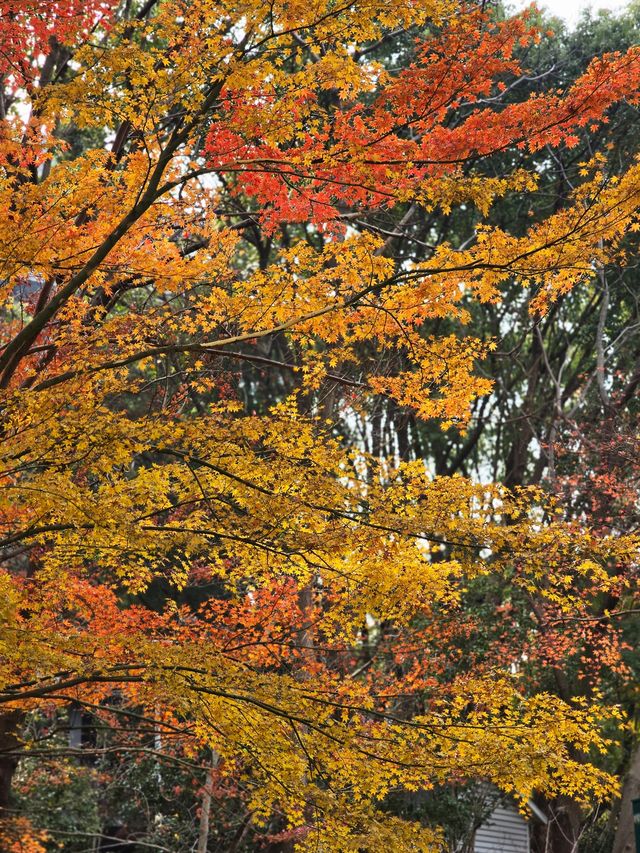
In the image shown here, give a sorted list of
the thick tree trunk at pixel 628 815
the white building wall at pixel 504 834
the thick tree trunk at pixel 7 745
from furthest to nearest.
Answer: the white building wall at pixel 504 834 → the thick tree trunk at pixel 628 815 → the thick tree trunk at pixel 7 745

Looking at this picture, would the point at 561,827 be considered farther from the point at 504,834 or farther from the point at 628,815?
the point at 504,834

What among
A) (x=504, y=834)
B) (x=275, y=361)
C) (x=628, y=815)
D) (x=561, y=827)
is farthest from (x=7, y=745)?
(x=504, y=834)

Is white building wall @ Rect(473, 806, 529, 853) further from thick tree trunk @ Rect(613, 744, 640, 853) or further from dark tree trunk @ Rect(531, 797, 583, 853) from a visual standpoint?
thick tree trunk @ Rect(613, 744, 640, 853)

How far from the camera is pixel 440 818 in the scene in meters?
15.7

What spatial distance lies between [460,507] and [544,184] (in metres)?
15.7

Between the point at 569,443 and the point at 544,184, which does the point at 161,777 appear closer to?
the point at 569,443

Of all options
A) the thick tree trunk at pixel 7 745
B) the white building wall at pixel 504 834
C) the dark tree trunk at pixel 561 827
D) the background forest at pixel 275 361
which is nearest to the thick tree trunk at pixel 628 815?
the dark tree trunk at pixel 561 827

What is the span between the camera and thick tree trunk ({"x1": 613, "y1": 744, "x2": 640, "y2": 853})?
12961 mm

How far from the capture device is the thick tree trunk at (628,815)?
42.5 feet

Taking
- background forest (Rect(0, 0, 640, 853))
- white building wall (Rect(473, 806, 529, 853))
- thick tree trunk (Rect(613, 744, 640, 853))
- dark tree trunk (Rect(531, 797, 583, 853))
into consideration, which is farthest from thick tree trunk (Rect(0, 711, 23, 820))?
white building wall (Rect(473, 806, 529, 853))

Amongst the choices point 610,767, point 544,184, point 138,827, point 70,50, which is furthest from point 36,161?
point 610,767

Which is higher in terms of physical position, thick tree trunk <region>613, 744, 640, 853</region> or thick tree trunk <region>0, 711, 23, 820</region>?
thick tree trunk <region>0, 711, 23, 820</region>

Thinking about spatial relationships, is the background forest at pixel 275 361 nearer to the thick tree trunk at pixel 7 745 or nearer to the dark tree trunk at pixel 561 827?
the thick tree trunk at pixel 7 745

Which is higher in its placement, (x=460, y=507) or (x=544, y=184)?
(x=544, y=184)
